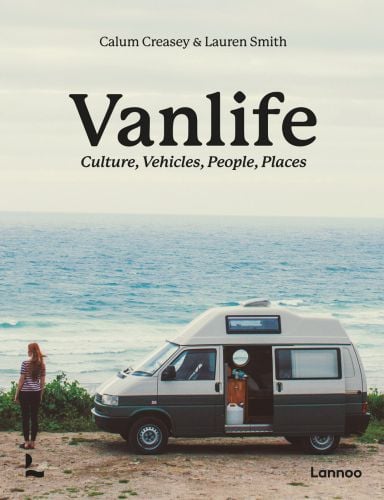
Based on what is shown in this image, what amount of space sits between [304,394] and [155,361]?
2.54 meters

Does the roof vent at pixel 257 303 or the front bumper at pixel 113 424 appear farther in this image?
the roof vent at pixel 257 303

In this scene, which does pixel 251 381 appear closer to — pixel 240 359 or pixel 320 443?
pixel 240 359

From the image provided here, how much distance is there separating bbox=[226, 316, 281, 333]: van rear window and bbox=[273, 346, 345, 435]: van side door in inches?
13.8

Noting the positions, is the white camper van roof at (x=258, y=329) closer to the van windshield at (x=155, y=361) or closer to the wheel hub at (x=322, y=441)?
the van windshield at (x=155, y=361)

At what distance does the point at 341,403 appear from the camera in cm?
1759

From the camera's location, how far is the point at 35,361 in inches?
679

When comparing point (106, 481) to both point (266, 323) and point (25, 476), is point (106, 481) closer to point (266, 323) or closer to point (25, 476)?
point (25, 476)

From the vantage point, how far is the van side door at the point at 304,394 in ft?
57.4

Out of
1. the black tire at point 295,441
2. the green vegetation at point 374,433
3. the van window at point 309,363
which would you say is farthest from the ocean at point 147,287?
the van window at point 309,363

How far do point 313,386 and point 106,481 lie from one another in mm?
4099

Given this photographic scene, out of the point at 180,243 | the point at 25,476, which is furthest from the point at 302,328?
the point at 180,243

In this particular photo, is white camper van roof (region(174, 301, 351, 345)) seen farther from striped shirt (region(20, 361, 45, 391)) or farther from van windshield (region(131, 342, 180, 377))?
striped shirt (region(20, 361, 45, 391))

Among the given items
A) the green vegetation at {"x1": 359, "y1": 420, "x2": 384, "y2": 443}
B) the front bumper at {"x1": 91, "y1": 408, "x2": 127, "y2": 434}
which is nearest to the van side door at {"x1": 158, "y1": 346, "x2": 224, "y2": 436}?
the front bumper at {"x1": 91, "y1": 408, "x2": 127, "y2": 434}

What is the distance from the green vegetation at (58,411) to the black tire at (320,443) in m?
4.27
